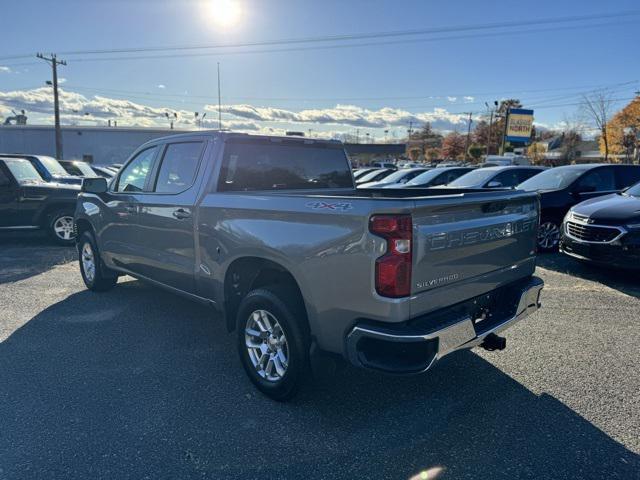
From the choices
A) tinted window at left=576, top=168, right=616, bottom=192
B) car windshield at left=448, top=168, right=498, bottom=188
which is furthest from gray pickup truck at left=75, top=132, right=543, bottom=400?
car windshield at left=448, top=168, right=498, bottom=188

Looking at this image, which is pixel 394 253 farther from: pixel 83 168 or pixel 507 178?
pixel 83 168

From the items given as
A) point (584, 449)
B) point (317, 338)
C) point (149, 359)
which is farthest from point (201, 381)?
point (584, 449)

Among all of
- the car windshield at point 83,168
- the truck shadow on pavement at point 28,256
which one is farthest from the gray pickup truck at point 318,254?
the car windshield at point 83,168

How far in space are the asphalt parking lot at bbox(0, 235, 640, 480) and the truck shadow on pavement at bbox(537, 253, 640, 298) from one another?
1513mm

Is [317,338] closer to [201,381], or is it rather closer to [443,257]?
[443,257]

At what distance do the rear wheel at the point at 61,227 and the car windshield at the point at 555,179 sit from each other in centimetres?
910

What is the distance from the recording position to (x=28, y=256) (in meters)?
8.48

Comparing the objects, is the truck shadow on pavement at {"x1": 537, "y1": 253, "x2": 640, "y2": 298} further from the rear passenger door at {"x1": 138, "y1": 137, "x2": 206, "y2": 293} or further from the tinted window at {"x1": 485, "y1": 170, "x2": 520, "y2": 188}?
the rear passenger door at {"x1": 138, "y1": 137, "x2": 206, "y2": 293}

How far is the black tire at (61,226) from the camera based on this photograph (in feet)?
30.3

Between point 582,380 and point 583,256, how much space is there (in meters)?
3.44

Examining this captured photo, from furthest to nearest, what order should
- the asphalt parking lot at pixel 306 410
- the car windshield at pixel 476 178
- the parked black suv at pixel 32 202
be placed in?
the car windshield at pixel 476 178 → the parked black suv at pixel 32 202 → the asphalt parking lot at pixel 306 410

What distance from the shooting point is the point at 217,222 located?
3615 millimetres

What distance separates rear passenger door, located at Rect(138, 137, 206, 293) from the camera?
3998mm

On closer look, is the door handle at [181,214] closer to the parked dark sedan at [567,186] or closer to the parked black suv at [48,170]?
the parked dark sedan at [567,186]
